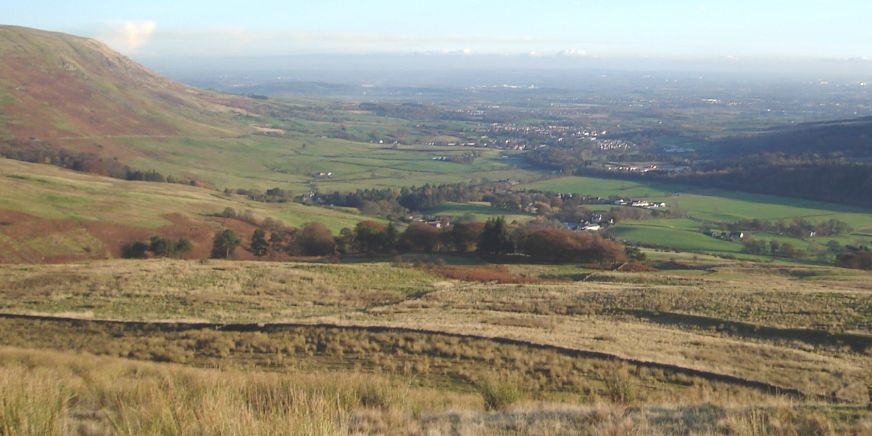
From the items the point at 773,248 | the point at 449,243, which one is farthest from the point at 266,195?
the point at 773,248

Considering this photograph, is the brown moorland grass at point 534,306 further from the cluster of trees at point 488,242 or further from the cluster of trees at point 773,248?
the cluster of trees at point 773,248

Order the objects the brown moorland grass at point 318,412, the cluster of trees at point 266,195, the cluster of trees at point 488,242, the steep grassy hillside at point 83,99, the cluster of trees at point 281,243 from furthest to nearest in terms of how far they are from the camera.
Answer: the steep grassy hillside at point 83,99 < the cluster of trees at point 266,195 < the cluster of trees at point 281,243 < the cluster of trees at point 488,242 < the brown moorland grass at point 318,412

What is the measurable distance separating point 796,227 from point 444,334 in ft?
215

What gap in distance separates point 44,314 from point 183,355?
7743mm

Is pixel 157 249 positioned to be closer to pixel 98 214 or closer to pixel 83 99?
pixel 98 214

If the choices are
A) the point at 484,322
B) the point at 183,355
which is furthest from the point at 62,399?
the point at 484,322

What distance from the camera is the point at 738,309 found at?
23938 mm

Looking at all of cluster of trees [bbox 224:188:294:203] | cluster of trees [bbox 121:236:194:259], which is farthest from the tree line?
→ cluster of trees [bbox 224:188:294:203]

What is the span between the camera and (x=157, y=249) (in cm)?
4619

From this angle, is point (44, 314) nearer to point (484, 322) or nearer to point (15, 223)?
point (484, 322)

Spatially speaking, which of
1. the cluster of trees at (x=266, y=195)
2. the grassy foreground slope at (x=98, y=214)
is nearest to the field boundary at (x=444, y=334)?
the grassy foreground slope at (x=98, y=214)

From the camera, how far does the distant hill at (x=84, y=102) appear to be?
110m

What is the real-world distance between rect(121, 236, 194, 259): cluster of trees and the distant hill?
59.6 metres

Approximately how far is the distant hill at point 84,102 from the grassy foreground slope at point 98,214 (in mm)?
35129
